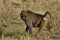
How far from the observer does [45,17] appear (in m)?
9.58

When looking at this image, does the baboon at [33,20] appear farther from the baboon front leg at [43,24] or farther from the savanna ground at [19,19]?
the savanna ground at [19,19]

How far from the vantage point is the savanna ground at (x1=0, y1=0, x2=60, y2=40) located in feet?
30.8

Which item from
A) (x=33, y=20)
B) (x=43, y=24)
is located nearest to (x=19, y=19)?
(x=33, y=20)

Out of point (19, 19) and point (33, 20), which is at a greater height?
point (33, 20)

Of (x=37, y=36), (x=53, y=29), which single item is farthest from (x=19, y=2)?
(x=37, y=36)

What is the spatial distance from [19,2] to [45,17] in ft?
10.8

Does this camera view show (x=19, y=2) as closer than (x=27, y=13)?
No

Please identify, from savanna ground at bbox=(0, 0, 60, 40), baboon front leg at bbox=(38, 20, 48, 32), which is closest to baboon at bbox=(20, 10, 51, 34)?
baboon front leg at bbox=(38, 20, 48, 32)

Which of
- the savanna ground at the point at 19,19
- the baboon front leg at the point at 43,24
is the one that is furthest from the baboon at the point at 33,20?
the savanna ground at the point at 19,19

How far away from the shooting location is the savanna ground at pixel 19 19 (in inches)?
369

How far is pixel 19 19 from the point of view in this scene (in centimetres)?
1107

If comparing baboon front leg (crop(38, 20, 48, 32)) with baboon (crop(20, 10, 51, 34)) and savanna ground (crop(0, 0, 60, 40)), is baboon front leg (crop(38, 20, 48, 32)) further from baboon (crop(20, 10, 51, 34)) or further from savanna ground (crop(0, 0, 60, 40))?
savanna ground (crop(0, 0, 60, 40))

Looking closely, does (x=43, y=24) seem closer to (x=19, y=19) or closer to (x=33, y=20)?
(x=33, y=20)

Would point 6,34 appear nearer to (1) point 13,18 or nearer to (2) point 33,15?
(2) point 33,15
